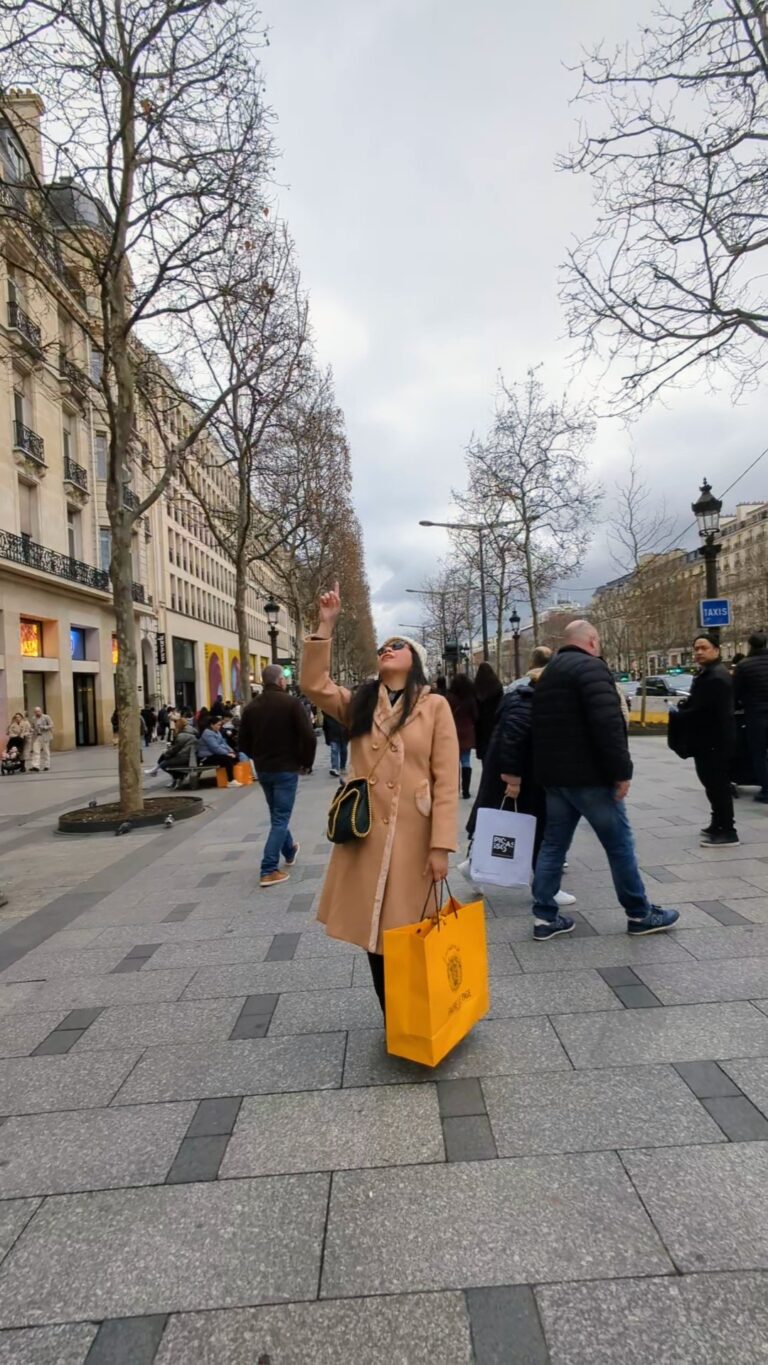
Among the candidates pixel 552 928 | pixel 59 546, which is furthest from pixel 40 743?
pixel 552 928

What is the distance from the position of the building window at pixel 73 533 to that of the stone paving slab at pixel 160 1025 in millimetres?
28120

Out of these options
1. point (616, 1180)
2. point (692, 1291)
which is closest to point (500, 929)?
point (616, 1180)

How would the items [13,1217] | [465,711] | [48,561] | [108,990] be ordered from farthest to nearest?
[48,561] → [465,711] → [108,990] → [13,1217]

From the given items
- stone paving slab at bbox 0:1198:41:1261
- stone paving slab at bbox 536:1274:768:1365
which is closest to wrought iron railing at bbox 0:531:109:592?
stone paving slab at bbox 0:1198:41:1261

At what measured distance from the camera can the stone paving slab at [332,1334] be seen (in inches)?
69.9

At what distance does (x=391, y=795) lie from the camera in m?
2.99

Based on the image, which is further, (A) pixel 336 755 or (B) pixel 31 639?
(B) pixel 31 639

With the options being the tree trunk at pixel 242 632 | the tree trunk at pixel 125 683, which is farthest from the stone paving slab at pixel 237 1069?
the tree trunk at pixel 242 632

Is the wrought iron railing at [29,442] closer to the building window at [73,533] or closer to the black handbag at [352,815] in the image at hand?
the building window at [73,533]

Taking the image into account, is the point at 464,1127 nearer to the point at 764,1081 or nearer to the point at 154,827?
the point at 764,1081

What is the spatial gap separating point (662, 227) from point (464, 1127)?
11.9 meters

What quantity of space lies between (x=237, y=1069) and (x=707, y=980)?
2339 mm

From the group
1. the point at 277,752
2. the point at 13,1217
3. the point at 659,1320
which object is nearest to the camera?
the point at 659,1320

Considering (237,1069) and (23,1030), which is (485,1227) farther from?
(23,1030)
